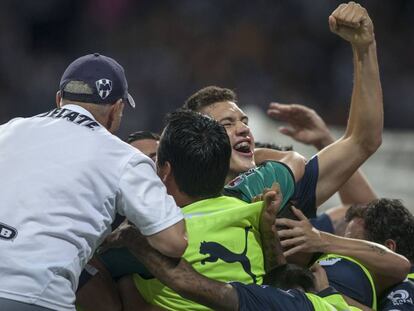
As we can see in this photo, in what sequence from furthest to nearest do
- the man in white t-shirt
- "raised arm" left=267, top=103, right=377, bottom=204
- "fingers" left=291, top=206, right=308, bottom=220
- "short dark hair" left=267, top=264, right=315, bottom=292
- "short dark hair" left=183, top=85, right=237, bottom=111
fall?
"raised arm" left=267, top=103, right=377, bottom=204
"short dark hair" left=183, top=85, right=237, bottom=111
"fingers" left=291, top=206, right=308, bottom=220
"short dark hair" left=267, top=264, right=315, bottom=292
the man in white t-shirt

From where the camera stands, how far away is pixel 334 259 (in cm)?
445

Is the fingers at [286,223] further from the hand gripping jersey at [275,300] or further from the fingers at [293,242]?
the hand gripping jersey at [275,300]

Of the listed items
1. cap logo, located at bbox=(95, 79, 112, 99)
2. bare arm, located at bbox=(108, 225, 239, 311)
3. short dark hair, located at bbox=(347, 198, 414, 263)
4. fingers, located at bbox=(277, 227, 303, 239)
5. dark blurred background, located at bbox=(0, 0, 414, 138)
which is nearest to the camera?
bare arm, located at bbox=(108, 225, 239, 311)

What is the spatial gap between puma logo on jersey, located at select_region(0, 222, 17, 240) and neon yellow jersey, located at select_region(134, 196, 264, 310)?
66cm

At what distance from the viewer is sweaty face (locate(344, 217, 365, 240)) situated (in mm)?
5023

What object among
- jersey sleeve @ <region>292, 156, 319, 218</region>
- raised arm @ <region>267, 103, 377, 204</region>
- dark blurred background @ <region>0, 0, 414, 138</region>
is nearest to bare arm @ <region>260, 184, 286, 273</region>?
jersey sleeve @ <region>292, 156, 319, 218</region>

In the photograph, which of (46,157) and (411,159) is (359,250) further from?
(411,159)

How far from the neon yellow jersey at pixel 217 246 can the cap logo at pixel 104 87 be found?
53 cm

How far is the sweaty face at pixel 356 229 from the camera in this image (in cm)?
502

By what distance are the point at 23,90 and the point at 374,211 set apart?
8.37 m

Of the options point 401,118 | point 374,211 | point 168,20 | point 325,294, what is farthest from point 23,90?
point 325,294

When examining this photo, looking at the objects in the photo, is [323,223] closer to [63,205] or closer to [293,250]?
[293,250]

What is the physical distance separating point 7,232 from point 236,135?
1.67 metres

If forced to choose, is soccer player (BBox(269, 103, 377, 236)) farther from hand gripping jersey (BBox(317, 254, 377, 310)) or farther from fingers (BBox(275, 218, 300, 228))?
fingers (BBox(275, 218, 300, 228))
